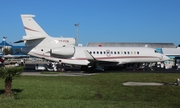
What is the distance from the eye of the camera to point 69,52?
34125 millimetres

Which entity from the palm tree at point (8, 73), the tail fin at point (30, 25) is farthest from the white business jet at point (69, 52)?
the palm tree at point (8, 73)

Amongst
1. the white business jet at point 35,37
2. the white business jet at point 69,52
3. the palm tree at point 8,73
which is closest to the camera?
the palm tree at point 8,73

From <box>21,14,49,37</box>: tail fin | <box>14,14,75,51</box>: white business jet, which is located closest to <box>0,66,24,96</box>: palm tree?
<box>14,14,75,51</box>: white business jet

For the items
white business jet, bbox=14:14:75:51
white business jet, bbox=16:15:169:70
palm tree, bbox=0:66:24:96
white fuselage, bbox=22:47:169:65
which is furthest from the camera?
white fuselage, bbox=22:47:169:65

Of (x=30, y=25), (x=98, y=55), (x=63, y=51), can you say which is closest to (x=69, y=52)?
(x=63, y=51)

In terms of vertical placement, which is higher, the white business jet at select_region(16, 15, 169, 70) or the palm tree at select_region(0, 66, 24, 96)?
the white business jet at select_region(16, 15, 169, 70)

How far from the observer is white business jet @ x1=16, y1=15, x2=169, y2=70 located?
1319 inches

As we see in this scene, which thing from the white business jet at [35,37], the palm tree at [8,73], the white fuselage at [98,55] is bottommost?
the palm tree at [8,73]

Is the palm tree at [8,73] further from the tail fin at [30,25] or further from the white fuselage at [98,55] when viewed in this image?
the tail fin at [30,25]

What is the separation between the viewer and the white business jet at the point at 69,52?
33500mm

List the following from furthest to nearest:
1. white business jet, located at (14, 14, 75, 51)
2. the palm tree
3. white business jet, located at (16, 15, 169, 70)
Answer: white business jet, located at (16, 15, 169, 70) → white business jet, located at (14, 14, 75, 51) → the palm tree

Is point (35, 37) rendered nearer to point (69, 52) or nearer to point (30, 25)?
→ point (30, 25)

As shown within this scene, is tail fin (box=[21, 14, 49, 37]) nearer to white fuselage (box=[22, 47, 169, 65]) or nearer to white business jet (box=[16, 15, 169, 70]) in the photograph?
white business jet (box=[16, 15, 169, 70])

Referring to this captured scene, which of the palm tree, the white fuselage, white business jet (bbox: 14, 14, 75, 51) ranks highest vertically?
white business jet (bbox: 14, 14, 75, 51)
